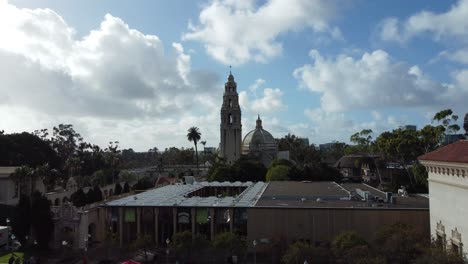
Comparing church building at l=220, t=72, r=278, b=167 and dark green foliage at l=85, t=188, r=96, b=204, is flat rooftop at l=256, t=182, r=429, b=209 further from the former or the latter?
church building at l=220, t=72, r=278, b=167

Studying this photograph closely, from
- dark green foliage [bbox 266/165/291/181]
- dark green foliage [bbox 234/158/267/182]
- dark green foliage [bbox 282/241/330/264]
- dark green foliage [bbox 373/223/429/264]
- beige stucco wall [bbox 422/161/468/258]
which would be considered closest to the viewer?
beige stucco wall [bbox 422/161/468/258]

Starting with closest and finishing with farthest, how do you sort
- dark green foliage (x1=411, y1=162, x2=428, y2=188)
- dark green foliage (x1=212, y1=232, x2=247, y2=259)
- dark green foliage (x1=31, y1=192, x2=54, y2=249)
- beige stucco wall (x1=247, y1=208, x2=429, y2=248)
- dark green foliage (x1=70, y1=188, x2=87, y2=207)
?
1. dark green foliage (x1=212, y1=232, x2=247, y2=259)
2. beige stucco wall (x1=247, y1=208, x2=429, y2=248)
3. dark green foliage (x1=31, y1=192, x2=54, y2=249)
4. dark green foliage (x1=70, y1=188, x2=87, y2=207)
5. dark green foliage (x1=411, y1=162, x2=428, y2=188)

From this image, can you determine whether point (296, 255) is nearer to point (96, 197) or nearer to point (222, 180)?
point (96, 197)

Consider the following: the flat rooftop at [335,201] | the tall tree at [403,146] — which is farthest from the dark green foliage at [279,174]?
the flat rooftop at [335,201]

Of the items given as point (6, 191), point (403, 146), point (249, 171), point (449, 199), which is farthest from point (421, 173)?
point (6, 191)

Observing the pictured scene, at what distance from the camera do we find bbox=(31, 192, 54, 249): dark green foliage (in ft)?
131

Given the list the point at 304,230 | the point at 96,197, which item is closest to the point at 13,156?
the point at 96,197

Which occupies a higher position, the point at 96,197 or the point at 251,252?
the point at 96,197

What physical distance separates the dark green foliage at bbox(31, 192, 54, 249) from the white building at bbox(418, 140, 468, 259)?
32071 mm

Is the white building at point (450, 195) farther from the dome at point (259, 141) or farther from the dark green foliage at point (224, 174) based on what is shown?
the dome at point (259, 141)

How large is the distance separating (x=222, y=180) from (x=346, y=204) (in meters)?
40.5

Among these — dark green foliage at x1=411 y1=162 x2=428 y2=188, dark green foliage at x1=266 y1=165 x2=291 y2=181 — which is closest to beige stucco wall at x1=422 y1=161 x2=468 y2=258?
dark green foliage at x1=411 y1=162 x2=428 y2=188

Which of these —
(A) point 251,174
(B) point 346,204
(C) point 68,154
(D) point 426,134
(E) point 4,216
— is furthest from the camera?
(C) point 68,154

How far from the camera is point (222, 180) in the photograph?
7706 centimetres
